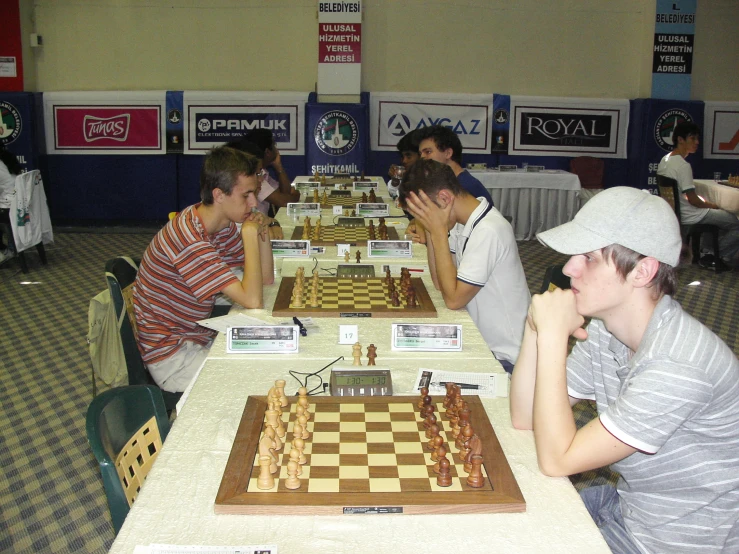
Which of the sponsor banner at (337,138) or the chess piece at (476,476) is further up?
the sponsor banner at (337,138)

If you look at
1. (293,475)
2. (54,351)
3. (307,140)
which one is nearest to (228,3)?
(307,140)

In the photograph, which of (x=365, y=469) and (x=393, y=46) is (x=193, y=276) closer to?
(x=365, y=469)

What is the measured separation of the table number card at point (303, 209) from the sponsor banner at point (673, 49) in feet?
17.6

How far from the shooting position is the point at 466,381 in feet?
6.91

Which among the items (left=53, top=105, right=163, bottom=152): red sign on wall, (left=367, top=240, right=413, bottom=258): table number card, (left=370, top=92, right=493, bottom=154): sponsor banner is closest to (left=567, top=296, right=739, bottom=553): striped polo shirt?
(left=367, top=240, right=413, bottom=258): table number card

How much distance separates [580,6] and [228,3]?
4.03 m

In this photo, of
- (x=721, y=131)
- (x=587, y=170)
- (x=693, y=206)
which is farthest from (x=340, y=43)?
(x=721, y=131)

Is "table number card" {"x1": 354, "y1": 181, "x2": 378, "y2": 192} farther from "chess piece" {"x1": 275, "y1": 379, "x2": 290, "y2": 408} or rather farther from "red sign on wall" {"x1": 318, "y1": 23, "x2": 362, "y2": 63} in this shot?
"chess piece" {"x1": 275, "y1": 379, "x2": 290, "y2": 408}

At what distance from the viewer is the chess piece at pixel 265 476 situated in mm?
1518

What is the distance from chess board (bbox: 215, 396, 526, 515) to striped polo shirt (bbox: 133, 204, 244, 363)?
941 mm

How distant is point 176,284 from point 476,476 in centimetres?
167

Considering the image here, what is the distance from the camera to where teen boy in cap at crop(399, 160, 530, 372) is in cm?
283

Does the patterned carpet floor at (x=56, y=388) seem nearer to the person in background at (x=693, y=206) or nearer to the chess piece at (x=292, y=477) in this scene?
the person in background at (x=693, y=206)

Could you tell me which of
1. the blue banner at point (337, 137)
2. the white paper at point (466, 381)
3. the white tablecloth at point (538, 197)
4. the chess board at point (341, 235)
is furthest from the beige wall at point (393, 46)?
the white paper at point (466, 381)
